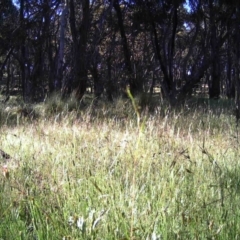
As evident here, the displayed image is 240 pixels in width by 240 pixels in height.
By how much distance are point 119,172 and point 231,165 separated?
0.96 metres

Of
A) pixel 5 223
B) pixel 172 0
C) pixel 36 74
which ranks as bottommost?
pixel 5 223

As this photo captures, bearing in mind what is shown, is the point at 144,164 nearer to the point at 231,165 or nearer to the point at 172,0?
the point at 231,165

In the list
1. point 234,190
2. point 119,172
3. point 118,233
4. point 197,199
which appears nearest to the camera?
point 118,233

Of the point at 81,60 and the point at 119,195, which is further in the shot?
the point at 81,60

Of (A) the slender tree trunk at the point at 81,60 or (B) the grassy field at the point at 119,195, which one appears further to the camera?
(A) the slender tree trunk at the point at 81,60

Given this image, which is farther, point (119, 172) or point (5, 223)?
point (119, 172)

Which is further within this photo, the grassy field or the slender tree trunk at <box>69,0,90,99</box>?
the slender tree trunk at <box>69,0,90,99</box>

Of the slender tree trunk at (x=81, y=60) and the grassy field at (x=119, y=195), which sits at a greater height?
the slender tree trunk at (x=81, y=60)

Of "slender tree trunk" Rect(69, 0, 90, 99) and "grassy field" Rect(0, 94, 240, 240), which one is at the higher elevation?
"slender tree trunk" Rect(69, 0, 90, 99)

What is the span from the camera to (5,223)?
212 centimetres

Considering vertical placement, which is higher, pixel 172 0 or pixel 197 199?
pixel 172 0

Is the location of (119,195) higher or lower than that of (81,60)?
lower

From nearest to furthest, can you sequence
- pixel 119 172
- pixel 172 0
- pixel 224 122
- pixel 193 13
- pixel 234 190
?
pixel 234 190
pixel 119 172
pixel 224 122
pixel 172 0
pixel 193 13

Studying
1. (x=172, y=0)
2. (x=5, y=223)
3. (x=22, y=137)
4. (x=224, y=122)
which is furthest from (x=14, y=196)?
(x=172, y=0)
